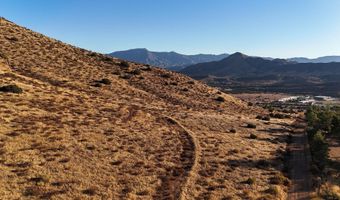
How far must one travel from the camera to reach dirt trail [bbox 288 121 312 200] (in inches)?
1464

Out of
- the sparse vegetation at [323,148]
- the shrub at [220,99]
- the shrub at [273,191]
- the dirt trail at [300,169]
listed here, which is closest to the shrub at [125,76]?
the shrub at [220,99]

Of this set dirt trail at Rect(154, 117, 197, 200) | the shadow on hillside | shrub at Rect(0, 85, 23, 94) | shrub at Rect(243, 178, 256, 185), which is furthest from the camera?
shrub at Rect(0, 85, 23, 94)

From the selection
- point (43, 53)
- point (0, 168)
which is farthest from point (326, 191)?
point (43, 53)

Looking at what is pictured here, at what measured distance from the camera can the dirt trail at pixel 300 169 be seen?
37188 mm

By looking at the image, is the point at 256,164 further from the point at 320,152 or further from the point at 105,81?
the point at 105,81

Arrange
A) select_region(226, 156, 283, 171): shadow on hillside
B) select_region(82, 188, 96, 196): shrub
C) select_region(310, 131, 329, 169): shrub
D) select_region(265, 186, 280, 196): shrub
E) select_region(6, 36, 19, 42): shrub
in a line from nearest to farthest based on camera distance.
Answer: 1. select_region(82, 188, 96, 196): shrub
2. select_region(265, 186, 280, 196): shrub
3. select_region(226, 156, 283, 171): shadow on hillside
4. select_region(310, 131, 329, 169): shrub
5. select_region(6, 36, 19, 42): shrub

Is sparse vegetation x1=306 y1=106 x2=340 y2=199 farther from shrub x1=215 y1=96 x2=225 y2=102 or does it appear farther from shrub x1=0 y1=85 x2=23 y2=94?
shrub x1=0 y1=85 x2=23 y2=94

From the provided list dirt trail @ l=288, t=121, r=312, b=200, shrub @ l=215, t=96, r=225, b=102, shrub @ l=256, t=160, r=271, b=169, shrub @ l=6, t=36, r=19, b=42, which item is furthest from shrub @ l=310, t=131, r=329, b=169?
shrub @ l=6, t=36, r=19, b=42

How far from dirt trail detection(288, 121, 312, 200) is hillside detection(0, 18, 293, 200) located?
5.32ft

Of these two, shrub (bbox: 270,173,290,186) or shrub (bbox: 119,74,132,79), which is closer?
shrub (bbox: 270,173,290,186)

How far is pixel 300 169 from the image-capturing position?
153ft

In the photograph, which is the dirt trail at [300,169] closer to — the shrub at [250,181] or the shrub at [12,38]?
the shrub at [250,181]

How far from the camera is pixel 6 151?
117 feet

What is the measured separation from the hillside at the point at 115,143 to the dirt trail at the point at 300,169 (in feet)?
5.32
